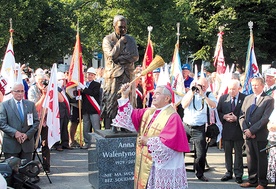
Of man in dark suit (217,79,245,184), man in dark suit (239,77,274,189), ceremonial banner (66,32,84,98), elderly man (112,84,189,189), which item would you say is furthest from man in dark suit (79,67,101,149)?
elderly man (112,84,189,189)

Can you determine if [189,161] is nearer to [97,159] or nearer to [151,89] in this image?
[151,89]

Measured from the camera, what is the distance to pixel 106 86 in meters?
7.32

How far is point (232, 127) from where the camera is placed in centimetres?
794

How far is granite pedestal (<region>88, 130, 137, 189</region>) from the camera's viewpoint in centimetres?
681

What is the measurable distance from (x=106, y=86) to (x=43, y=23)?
22.9 metres

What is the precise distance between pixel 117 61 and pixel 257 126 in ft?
8.74

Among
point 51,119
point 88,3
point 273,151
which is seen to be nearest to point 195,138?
point 273,151

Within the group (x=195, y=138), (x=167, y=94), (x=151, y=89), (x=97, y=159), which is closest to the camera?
(x=167, y=94)

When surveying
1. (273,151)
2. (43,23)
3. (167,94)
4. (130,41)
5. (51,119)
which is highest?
(43,23)

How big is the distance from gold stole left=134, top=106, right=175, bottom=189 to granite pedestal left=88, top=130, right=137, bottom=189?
1551 millimetres

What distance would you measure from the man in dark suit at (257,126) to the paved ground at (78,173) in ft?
1.59

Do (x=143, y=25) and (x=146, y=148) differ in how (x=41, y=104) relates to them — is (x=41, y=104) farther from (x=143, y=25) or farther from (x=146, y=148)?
(x=143, y=25)

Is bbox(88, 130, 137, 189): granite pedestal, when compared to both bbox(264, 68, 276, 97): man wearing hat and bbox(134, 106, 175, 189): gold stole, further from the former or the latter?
bbox(264, 68, 276, 97): man wearing hat

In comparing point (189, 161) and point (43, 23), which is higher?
point (43, 23)
